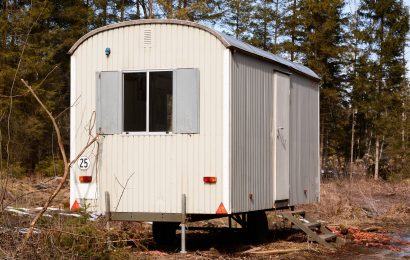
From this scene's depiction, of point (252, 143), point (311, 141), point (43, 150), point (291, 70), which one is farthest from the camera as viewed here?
point (43, 150)

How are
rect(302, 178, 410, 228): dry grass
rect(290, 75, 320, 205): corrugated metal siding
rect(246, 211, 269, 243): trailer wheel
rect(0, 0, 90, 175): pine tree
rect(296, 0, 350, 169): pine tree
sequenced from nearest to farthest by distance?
rect(246, 211, 269, 243): trailer wheel → rect(290, 75, 320, 205): corrugated metal siding → rect(302, 178, 410, 228): dry grass → rect(0, 0, 90, 175): pine tree → rect(296, 0, 350, 169): pine tree

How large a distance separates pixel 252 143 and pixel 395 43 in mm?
28657

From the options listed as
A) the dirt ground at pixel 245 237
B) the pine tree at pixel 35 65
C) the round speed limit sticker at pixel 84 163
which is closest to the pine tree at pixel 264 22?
the pine tree at pixel 35 65

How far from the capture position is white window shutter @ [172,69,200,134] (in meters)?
10.2

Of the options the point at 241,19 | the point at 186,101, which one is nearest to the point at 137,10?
the point at 241,19

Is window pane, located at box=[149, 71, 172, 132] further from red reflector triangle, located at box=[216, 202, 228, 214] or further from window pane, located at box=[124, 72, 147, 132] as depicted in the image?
red reflector triangle, located at box=[216, 202, 228, 214]

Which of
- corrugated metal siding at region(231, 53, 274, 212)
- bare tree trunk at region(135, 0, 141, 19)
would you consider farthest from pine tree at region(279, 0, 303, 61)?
corrugated metal siding at region(231, 53, 274, 212)

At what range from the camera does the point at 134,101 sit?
1056cm

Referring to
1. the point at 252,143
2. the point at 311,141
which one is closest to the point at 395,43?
the point at 311,141

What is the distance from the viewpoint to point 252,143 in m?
10.8

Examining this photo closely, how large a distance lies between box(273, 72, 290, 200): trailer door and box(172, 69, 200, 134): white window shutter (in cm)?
203

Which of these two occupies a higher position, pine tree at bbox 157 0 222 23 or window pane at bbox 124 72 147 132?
Answer: pine tree at bbox 157 0 222 23

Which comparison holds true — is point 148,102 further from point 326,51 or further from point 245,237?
point 326,51

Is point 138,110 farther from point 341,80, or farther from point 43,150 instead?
point 341,80
